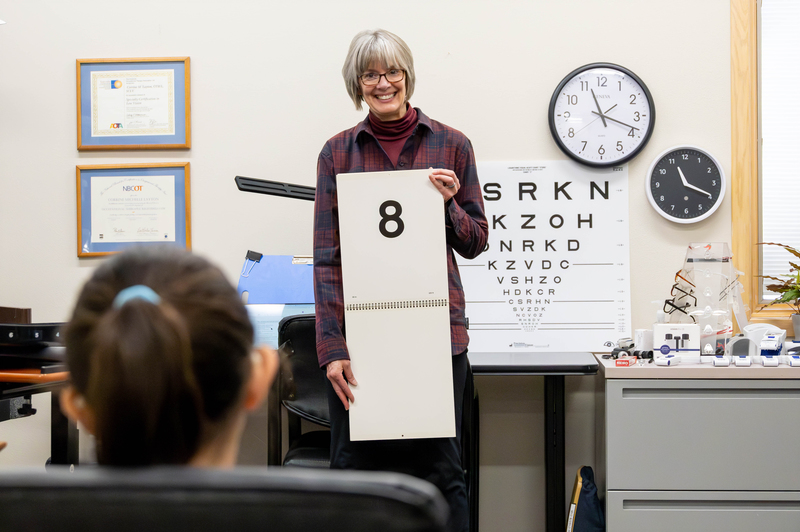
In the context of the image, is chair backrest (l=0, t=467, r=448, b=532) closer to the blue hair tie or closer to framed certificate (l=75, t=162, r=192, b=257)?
the blue hair tie

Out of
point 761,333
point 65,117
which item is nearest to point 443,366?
point 761,333

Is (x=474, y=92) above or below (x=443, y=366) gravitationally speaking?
above

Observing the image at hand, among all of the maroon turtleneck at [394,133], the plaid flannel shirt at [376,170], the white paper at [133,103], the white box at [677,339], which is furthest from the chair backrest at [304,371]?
the white paper at [133,103]

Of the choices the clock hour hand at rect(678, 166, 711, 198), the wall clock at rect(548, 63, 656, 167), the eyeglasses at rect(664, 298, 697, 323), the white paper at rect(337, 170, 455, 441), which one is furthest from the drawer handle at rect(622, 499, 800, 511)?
Answer: the wall clock at rect(548, 63, 656, 167)

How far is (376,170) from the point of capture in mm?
1514

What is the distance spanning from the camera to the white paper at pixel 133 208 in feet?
7.93

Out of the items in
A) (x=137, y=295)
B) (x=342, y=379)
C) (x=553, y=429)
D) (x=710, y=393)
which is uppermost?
(x=137, y=295)

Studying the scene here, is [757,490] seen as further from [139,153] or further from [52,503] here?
[139,153]

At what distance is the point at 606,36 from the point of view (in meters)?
2.32

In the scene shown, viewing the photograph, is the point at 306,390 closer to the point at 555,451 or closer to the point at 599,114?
the point at 555,451

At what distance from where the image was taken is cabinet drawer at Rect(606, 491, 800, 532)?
177cm

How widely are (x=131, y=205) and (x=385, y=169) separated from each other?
140 centimetres

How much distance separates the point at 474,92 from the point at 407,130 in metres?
0.93

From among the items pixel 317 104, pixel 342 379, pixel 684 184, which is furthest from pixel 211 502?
pixel 684 184
